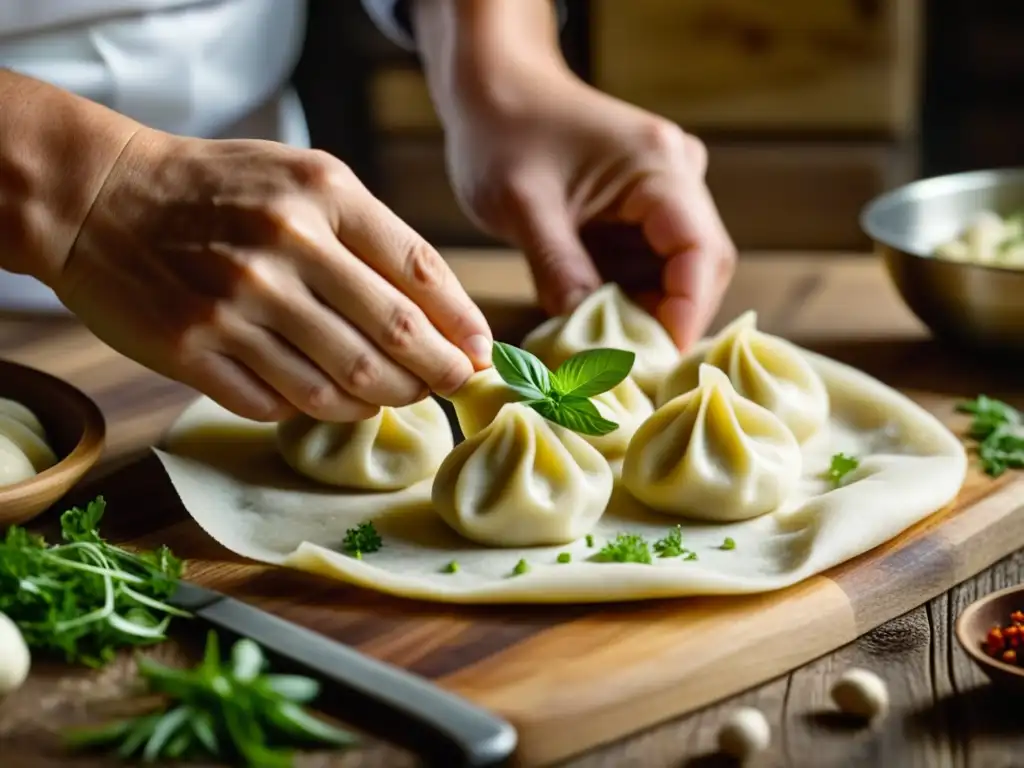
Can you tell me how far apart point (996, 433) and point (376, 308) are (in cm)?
94

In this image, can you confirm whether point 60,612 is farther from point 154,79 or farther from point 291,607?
point 154,79

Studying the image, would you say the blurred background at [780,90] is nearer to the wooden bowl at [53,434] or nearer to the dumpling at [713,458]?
the dumpling at [713,458]

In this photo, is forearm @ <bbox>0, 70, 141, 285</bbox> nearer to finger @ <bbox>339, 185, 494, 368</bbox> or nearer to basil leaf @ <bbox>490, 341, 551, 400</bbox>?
finger @ <bbox>339, 185, 494, 368</bbox>

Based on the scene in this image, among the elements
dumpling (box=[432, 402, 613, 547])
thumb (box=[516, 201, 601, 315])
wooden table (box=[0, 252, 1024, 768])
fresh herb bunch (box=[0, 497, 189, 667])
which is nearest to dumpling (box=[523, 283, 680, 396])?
thumb (box=[516, 201, 601, 315])

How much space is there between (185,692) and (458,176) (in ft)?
4.92

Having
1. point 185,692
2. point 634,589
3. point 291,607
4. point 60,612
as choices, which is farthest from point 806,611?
point 60,612

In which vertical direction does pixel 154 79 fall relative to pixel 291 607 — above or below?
above

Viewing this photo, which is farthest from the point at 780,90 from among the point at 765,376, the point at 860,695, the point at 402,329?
the point at 860,695

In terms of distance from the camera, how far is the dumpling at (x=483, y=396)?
196cm

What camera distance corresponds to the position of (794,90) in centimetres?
452

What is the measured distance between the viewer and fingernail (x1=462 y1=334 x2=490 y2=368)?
1928 millimetres

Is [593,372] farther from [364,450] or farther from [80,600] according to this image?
[80,600]

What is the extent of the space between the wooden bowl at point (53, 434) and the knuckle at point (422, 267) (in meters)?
0.46

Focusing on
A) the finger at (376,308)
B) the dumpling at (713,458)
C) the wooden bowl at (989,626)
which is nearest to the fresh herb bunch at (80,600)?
the finger at (376,308)
